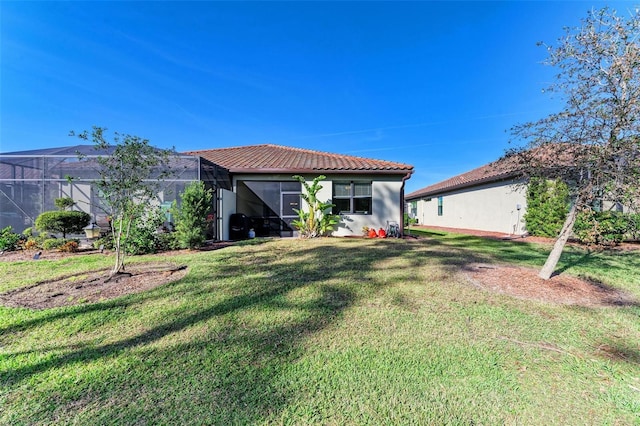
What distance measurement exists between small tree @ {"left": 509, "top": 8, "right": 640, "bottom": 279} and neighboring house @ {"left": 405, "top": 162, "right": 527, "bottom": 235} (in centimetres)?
501

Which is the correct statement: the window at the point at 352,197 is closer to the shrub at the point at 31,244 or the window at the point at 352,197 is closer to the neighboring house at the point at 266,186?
the neighboring house at the point at 266,186

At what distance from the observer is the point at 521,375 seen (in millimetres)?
2299

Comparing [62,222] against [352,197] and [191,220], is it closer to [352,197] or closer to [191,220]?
[191,220]

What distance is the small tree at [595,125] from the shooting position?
405cm

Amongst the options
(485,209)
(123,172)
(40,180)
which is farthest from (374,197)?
(40,180)

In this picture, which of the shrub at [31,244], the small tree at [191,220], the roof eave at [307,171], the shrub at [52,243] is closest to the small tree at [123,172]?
the small tree at [191,220]

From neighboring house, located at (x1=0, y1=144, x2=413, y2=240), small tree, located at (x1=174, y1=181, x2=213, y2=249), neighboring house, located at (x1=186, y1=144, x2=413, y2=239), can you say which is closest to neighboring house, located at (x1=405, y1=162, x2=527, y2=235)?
neighboring house, located at (x1=186, y1=144, x2=413, y2=239)

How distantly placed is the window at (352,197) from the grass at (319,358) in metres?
7.00

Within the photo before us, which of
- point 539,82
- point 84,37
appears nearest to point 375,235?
point 539,82

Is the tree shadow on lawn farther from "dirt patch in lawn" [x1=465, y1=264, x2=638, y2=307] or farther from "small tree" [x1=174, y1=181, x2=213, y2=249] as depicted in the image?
"dirt patch in lawn" [x1=465, y1=264, x2=638, y2=307]

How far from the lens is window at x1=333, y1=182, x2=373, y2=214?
11453mm

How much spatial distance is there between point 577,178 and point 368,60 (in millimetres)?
10992

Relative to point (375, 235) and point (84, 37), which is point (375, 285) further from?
point (84, 37)

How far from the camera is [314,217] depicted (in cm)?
1077
